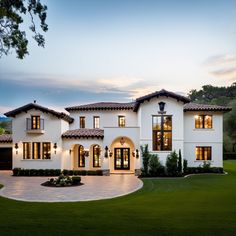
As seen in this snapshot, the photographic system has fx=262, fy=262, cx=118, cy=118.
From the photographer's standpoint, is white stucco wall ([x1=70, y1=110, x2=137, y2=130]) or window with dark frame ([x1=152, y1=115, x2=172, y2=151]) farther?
white stucco wall ([x1=70, y1=110, x2=137, y2=130])

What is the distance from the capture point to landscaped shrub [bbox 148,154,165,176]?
2330 cm

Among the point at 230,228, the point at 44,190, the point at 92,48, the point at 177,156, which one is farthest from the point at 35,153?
the point at 230,228

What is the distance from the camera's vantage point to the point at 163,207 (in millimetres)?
11391

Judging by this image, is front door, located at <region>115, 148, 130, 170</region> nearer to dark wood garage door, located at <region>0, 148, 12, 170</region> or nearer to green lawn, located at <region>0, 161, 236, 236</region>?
dark wood garage door, located at <region>0, 148, 12, 170</region>

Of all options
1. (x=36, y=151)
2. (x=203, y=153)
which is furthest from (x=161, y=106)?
(x=36, y=151)

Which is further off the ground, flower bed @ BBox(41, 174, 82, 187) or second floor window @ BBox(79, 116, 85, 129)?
second floor window @ BBox(79, 116, 85, 129)

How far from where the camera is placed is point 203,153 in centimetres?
2558

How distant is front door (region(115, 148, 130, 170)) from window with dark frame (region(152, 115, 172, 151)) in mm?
4627

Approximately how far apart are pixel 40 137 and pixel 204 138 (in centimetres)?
1593

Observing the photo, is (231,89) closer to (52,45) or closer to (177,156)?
(177,156)

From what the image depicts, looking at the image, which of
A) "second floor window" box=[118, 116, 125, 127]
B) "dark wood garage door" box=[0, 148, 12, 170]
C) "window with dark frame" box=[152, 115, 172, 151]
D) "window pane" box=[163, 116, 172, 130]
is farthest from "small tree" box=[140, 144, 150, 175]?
"dark wood garage door" box=[0, 148, 12, 170]

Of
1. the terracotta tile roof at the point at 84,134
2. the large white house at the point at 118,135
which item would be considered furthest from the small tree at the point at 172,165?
the terracotta tile roof at the point at 84,134

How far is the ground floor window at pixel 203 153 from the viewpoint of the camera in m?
25.5

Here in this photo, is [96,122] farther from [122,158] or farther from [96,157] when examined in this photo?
[122,158]
